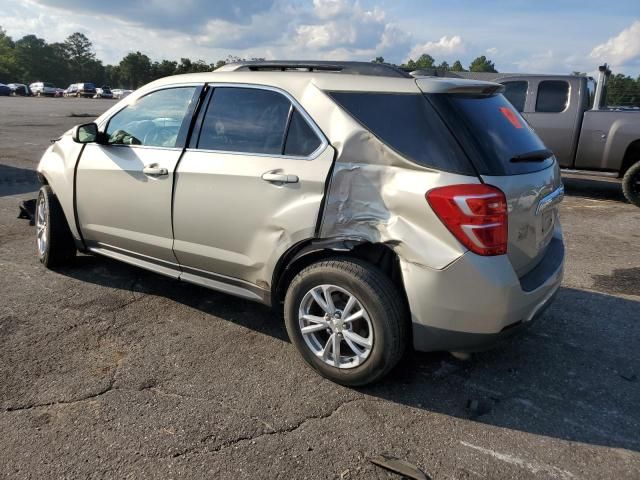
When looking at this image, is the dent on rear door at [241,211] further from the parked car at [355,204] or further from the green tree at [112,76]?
the green tree at [112,76]

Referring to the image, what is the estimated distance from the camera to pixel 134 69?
326 ft

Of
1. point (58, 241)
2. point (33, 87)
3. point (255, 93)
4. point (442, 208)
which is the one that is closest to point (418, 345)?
point (442, 208)

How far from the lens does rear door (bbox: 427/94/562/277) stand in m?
2.68

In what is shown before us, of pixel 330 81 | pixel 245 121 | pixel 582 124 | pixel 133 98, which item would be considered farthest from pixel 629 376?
pixel 582 124

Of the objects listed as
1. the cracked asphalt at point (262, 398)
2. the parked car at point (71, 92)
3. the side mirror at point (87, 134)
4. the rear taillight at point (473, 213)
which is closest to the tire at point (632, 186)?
the cracked asphalt at point (262, 398)

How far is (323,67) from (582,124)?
6.67 m

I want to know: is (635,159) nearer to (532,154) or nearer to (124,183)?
(532,154)

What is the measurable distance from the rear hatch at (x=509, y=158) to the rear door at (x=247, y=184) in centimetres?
72

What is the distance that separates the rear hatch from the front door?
71.3 inches

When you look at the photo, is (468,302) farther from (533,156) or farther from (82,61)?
(82,61)

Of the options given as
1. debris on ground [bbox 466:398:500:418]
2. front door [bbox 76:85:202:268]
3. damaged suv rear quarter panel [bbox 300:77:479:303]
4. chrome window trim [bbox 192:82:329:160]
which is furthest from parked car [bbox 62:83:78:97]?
debris on ground [bbox 466:398:500:418]

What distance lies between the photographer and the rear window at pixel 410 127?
2654mm

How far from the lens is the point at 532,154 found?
3.06 meters

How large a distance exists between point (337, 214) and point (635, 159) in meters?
7.36
